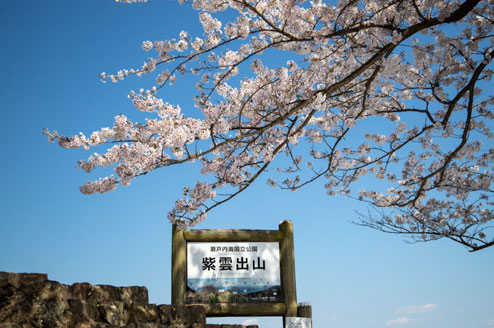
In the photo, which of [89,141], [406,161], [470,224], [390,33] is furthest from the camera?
[470,224]

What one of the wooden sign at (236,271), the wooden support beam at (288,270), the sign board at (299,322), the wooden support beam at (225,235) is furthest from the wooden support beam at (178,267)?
the sign board at (299,322)

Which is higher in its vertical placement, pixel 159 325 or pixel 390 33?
pixel 390 33

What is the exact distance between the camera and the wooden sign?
6840mm

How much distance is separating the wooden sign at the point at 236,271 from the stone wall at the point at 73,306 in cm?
176

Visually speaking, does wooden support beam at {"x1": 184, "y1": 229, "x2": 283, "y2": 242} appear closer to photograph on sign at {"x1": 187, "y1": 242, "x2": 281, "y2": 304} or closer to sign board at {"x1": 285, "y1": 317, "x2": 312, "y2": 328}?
photograph on sign at {"x1": 187, "y1": 242, "x2": 281, "y2": 304}

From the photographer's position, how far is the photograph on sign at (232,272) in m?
6.88

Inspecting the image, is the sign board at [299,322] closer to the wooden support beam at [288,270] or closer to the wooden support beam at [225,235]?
the wooden support beam at [288,270]

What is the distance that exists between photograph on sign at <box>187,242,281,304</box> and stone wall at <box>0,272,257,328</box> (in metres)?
1.79

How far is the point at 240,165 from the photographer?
202 inches

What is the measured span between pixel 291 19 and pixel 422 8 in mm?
1402

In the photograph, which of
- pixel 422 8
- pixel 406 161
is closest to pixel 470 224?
pixel 406 161

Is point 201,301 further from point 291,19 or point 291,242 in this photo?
point 291,19

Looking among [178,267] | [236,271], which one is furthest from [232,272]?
[178,267]

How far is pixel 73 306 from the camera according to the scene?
4191mm
